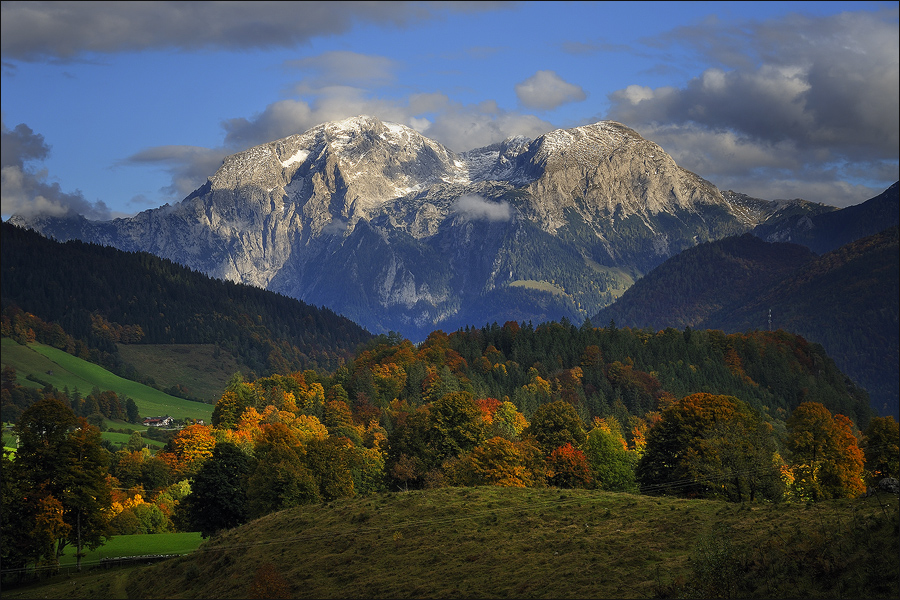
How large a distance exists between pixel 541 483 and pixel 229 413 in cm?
10538

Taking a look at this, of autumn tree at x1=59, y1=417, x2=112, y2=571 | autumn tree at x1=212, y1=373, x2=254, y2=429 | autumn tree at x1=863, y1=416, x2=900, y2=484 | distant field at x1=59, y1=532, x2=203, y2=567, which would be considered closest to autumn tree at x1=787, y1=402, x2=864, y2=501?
autumn tree at x1=863, y1=416, x2=900, y2=484

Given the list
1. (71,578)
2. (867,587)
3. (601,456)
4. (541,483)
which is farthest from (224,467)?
(867,587)

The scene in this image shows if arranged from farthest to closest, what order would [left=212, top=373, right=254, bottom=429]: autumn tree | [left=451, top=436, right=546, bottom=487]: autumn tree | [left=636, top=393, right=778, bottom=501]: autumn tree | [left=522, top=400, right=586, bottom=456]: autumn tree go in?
[left=212, top=373, right=254, bottom=429]: autumn tree < [left=522, top=400, right=586, bottom=456]: autumn tree < [left=451, top=436, right=546, bottom=487]: autumn tree < [left=636, top=393, right=778, bottom=501]: autumn tree

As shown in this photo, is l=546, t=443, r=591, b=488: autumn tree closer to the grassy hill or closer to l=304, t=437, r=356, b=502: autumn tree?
l=304, t=437, r=356, b=502: autumn tree

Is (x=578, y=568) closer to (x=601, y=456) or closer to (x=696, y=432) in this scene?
(x=696, y=432)

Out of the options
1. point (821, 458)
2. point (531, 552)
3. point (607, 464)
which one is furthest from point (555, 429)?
point (531, 552)

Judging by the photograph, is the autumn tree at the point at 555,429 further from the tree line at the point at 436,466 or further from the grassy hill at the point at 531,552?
the grassy hill at the point at 531,552

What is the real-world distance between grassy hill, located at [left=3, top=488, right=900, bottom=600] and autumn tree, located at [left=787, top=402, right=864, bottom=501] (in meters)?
36.6

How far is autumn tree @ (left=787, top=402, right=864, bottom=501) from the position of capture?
10531 centimetres

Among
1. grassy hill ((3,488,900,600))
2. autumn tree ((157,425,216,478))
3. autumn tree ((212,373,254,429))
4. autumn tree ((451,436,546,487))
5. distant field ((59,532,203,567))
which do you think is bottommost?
distant field ((59,532,203,567))

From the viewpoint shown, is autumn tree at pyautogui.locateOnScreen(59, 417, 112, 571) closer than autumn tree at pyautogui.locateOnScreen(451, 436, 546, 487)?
Yes

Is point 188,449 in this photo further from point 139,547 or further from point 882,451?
point 882,451

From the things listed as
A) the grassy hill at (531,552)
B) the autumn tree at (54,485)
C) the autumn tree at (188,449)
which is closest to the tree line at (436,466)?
the autumn tree at (54,485)

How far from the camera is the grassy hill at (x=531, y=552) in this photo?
165ft
